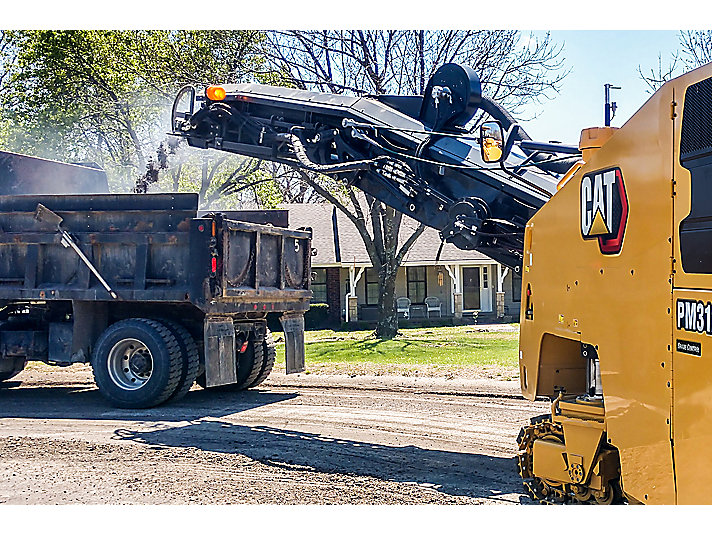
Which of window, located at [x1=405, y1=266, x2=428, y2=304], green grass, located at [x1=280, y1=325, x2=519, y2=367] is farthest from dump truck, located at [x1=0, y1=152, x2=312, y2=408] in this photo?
window, located at [x1=405, y1=266, x2=428, y2=304]

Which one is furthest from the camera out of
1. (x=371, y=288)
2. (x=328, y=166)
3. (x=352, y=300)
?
(x=371, y=288)

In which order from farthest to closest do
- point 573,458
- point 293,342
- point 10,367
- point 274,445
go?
point 10,367, point 293,342, point 274,445, point 573,458

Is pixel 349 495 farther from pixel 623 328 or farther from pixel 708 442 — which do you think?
pixel 708 442

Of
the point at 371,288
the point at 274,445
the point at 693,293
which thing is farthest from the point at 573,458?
the point at 371,288

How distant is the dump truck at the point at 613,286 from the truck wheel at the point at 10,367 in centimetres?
697

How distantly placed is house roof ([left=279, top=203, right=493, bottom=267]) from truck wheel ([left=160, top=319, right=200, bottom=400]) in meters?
16.9

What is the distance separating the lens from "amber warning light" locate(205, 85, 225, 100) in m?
9.16

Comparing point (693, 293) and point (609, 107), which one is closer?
point (693, 293)

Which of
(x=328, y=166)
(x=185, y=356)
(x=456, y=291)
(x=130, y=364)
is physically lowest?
(x=130, y=364)

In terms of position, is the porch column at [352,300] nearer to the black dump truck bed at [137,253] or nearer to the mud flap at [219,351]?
the black dump truck bed at [137,253]

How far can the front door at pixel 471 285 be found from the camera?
30859 mm

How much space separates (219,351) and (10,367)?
3.63 meters

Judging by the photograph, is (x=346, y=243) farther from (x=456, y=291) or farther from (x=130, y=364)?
(x=130, y=364)

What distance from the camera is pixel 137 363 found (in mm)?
10258
